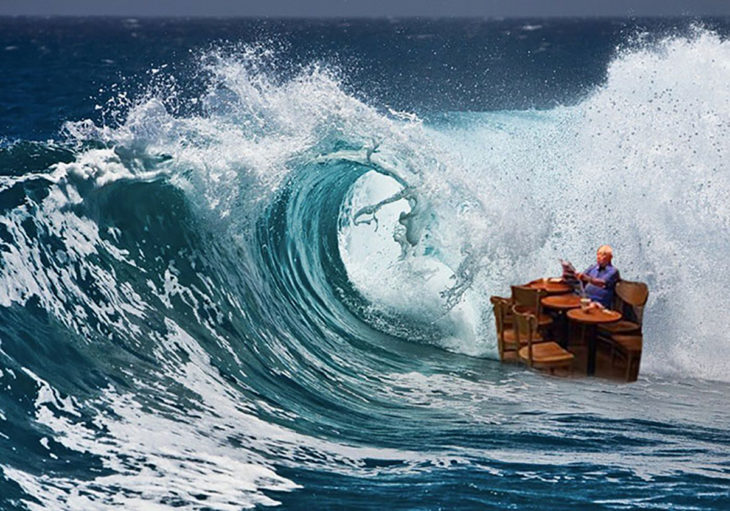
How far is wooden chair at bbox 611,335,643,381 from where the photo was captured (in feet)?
27.3

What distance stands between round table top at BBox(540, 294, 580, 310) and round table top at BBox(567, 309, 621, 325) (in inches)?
2.9

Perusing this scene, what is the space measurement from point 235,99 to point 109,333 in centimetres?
459

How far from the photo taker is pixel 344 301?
12180mm

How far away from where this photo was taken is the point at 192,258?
1011 centimetres

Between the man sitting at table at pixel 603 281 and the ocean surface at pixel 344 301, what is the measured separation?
79 cm

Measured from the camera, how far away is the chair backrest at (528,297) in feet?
27.9

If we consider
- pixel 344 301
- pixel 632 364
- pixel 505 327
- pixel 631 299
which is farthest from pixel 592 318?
pixel 344 301

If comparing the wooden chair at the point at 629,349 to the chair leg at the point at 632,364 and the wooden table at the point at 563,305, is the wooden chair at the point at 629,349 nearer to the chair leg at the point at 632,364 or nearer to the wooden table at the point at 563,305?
the chair leg at the point at 632,364

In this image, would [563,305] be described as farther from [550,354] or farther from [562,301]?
[550,354]

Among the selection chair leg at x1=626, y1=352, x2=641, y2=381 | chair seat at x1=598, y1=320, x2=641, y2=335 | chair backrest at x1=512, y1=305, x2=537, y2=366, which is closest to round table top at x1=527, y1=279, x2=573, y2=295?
chair backrest at x1=512, y1=305, x2=537, y2=366

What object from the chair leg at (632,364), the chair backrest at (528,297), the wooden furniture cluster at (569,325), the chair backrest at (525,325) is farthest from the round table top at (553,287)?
the chair leg at (632,364)

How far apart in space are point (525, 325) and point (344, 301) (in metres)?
4.04

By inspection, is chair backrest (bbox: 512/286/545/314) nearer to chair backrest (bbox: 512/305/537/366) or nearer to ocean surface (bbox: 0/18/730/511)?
chair backrest (bbox: 512/305/537/366)

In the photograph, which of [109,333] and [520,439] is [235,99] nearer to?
[109,333]
